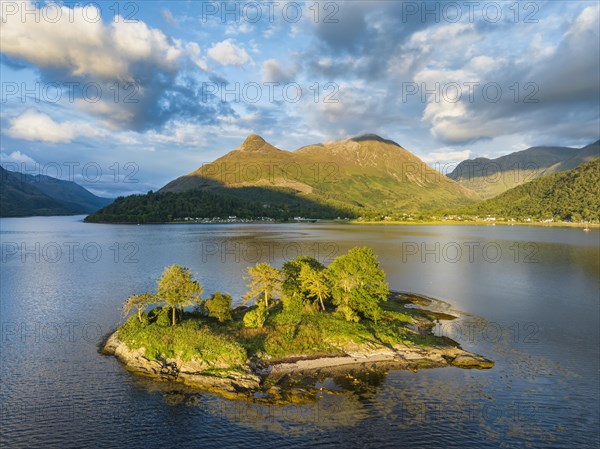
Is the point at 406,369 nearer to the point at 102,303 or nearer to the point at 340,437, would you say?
the point at 340,437

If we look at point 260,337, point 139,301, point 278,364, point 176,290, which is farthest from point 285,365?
point 139,301

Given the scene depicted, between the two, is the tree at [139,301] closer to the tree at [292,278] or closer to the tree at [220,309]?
the tree at [220,309]

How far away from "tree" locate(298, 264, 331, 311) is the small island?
17cm

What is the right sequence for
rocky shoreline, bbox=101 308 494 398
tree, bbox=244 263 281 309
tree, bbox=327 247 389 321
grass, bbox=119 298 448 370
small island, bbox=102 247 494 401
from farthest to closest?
tree, bbox=244 263 281 309
tree, bbox=327 247 389 321
grass, bbox=119 298 448 370
small island, bbox=102 247 494 401
rocky shoreline, bbox=101 308 494 398

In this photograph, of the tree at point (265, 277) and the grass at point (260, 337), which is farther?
the tree at point (265, 277)

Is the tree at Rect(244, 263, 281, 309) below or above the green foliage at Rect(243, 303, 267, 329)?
above

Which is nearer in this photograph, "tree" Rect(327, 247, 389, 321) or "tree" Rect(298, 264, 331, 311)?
"tree" Rect(327, 247, 389, 321)

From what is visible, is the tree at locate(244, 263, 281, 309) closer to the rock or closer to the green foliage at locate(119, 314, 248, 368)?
the green foliage at locate(119, 314, 248, 368)

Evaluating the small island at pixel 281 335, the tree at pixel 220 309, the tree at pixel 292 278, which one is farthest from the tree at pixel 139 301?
the tree at pixel 292 278

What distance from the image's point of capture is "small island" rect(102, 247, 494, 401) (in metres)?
49.1

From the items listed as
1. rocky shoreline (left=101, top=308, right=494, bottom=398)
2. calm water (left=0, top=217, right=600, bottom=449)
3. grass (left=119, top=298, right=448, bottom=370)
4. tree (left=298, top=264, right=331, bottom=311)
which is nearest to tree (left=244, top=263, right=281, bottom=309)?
tree (left=298, top=264, right=331, bottom=311)

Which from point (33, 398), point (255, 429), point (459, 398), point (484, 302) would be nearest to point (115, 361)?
point (33, 398)

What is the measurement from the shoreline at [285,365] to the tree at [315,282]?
12.4m

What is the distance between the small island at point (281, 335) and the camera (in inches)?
1933
